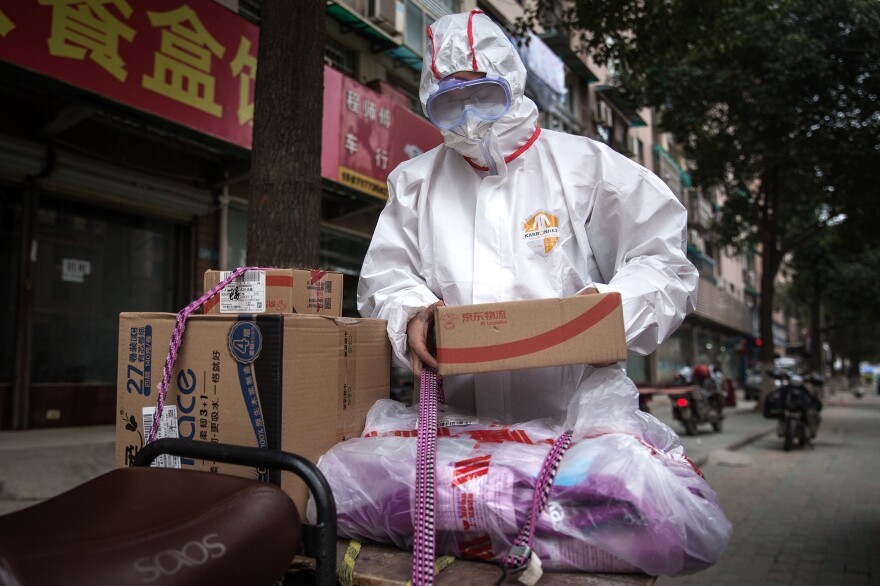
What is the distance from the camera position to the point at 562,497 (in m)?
1.11

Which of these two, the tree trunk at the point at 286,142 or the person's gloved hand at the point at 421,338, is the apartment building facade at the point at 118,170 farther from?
the person's gloved hand at the point at 421,338

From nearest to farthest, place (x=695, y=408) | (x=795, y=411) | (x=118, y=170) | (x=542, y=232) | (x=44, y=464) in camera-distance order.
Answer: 1. (x=542, y=232)
2. (x=44, y=464)
3. (x=118, y=170)
4. (x=795, y=411)
5. (x=695, y=408)

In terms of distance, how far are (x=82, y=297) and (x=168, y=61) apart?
272cm

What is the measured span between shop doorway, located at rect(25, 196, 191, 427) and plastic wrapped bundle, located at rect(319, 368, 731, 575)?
559 cm

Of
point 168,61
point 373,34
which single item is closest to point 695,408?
point 373,34

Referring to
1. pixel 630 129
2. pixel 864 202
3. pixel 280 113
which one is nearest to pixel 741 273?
pixel 630 129

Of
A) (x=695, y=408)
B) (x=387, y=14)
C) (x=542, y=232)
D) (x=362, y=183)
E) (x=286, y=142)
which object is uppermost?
(x=387, y=14)

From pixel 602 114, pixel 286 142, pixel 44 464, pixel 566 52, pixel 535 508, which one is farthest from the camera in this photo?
pixel 602 114

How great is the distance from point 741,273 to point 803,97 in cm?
3198

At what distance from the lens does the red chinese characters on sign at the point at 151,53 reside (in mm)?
4645

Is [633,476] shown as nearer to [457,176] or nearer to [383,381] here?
[383,381]

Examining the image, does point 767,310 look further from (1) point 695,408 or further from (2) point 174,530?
(2) point 174,530

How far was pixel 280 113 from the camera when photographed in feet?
9.71

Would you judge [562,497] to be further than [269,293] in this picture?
No
